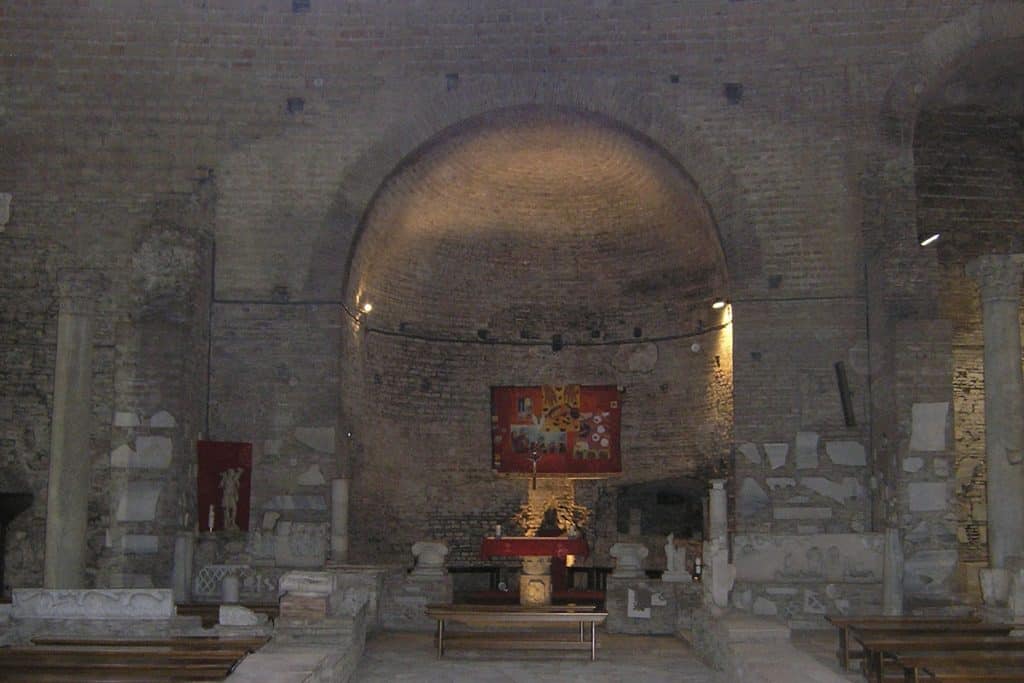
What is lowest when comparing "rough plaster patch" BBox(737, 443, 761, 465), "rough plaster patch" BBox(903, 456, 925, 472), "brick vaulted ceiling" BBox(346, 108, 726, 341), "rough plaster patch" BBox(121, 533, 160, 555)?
"rough plaster patch" BBox(121, 533, 160, 555)

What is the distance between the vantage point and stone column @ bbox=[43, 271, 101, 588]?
1087 centimetres

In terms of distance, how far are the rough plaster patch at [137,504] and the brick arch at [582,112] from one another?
11.1 ft

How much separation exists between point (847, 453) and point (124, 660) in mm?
8615

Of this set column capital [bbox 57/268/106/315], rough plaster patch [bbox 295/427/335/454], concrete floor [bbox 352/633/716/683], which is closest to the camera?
concrete floor [bbox 352/633/716/683]

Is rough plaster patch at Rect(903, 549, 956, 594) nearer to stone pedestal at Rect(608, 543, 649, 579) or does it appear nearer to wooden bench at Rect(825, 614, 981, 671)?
wooden bench at Rect(825, 614, 981, 671)

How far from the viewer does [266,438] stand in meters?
13.8

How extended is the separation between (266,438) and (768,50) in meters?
7.35

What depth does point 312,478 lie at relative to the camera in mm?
13695

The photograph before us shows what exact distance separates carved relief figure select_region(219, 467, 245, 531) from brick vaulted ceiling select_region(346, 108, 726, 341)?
2.59 metres

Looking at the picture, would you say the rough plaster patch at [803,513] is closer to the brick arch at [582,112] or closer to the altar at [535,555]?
the altar at [535,555]

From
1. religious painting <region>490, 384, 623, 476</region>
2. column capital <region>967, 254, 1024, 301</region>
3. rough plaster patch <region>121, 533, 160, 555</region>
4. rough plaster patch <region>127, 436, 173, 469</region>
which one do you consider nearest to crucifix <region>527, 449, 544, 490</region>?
religious painting <region>490, 384, 623, 476</region>

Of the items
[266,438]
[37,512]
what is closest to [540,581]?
[266,438]

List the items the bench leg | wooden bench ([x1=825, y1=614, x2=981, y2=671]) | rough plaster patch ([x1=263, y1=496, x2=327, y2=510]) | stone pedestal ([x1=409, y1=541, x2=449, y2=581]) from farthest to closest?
stone pedestal ([x1=409, y1=541, x2=449, y2=581]), rough plaster patch ([x1=263, y1=496, x2=327, y2=510]), the bench leg, wooden bench ([x1=825, y1=614, x2=981, y2=671])

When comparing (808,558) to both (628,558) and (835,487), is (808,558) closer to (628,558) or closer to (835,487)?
(835,487)
